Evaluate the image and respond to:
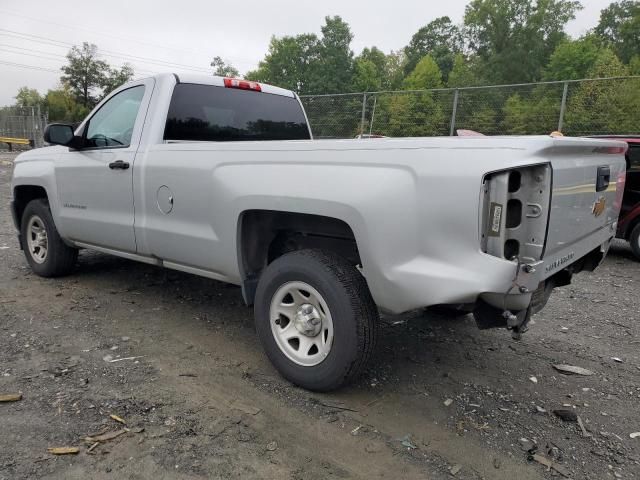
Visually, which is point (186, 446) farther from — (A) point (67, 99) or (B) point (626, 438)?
(A) point (67, 99)

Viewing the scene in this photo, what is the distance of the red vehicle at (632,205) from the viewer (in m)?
7.17

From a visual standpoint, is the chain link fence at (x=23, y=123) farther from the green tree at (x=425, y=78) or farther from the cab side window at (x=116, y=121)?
the green tree at (x=425, y=78)

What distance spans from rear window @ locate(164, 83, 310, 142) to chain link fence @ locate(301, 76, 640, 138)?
8781 mm

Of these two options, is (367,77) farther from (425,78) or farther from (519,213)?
(519,213)

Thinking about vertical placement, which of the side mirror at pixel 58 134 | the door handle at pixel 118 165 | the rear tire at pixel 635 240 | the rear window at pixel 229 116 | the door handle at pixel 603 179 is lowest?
the rear tire at pixel 635 240

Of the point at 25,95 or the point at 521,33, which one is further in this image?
the point at 25,95

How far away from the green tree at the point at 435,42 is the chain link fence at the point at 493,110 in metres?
67.5

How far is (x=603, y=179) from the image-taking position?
10.2 ft

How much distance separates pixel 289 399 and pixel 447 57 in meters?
80.1

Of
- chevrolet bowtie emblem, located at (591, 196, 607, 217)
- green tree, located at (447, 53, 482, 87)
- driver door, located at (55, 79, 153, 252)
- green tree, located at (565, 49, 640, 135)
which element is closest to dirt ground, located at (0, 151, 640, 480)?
driver door, located at (55, 79, 153, 252)

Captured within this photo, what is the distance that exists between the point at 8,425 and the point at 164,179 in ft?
6.04

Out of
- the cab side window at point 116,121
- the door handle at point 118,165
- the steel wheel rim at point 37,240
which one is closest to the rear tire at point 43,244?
the steel wheel rim at point 37,240

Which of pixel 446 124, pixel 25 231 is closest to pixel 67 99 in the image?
pixel 446 124

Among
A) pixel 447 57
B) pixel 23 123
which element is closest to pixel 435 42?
pixel 447 57
